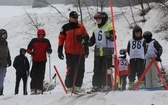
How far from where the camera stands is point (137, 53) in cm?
938

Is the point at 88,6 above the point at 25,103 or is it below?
above

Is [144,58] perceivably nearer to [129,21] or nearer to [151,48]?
[151,48]

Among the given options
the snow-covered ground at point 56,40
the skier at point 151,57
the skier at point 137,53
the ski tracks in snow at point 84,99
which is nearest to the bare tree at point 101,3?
the snow-covered ground at point 56,40

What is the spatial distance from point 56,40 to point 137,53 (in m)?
17.9

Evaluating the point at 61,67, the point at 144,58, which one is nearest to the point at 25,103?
the point at 144,58

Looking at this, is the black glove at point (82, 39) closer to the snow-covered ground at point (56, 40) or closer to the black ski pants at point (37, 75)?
the snow-covered ground at point (56, 40)

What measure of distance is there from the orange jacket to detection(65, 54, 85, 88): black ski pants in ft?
0.35

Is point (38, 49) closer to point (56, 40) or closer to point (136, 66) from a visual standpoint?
point (136, 66)

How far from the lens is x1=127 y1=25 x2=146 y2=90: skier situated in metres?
9.27

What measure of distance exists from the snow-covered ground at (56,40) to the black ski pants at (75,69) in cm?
33

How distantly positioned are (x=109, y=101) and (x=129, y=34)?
681 inches

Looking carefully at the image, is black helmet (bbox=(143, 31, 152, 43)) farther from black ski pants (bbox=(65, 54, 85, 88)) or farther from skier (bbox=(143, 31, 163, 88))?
black ski pants (bbox=(65, 54, 85, 88))

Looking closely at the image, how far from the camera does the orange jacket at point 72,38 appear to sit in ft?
27.4

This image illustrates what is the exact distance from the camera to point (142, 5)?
24.8 meters
